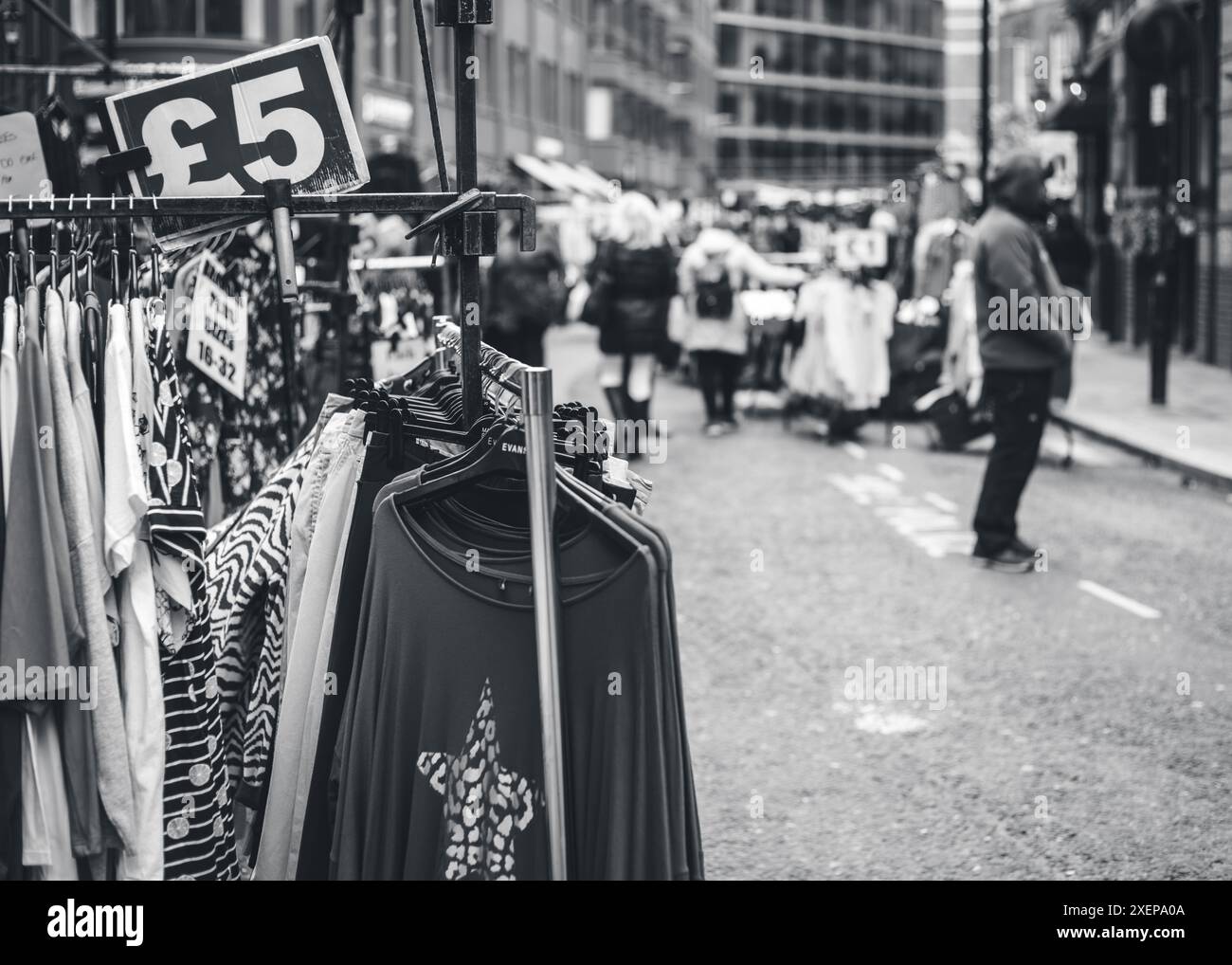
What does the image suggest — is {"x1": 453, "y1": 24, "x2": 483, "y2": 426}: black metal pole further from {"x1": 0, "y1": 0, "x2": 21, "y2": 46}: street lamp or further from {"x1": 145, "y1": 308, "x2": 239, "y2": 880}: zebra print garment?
{"x1": 0, "y1": 0, "x2": 21, "y2": 46}: street lamp

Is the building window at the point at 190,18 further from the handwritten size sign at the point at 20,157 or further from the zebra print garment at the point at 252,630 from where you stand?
the zebra print garment at the point at 252,630

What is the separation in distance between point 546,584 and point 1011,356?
6304mm

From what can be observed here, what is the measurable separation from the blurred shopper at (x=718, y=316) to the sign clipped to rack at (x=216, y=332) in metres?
9.26

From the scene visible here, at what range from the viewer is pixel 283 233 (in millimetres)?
3246

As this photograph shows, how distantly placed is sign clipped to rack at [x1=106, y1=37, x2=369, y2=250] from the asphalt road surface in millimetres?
2343

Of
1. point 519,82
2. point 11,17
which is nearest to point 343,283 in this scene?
point 11,17

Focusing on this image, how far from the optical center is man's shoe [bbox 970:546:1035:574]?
870 cm

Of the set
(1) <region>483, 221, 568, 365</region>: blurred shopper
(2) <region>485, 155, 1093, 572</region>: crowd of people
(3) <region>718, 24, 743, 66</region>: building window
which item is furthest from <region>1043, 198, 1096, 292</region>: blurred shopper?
(3) <region>718, 24, 743, 66</region>: building window

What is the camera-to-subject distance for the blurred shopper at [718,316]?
1471cm

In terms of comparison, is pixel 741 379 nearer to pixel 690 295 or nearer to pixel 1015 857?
pixel 690 295

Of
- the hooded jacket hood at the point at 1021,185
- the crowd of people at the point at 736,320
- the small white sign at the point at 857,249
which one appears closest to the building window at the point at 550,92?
the small white sign at the point at 857,249

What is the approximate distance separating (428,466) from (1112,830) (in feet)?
9.11

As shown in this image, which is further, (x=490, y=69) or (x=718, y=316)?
(x=490, y=69)

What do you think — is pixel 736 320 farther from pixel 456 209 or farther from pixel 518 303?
pixel 456 209
